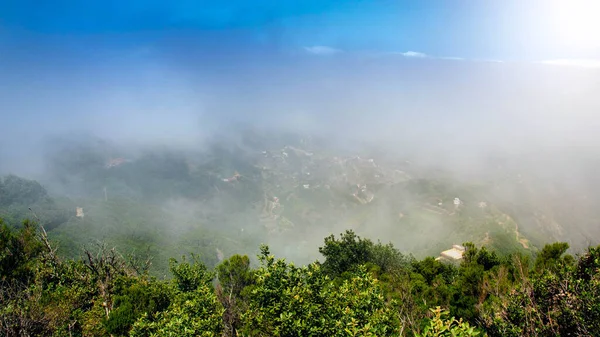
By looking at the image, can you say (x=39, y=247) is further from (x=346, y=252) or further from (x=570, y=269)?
(x=570, y=269)

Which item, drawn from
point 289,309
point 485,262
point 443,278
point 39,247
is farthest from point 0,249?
point 485,262

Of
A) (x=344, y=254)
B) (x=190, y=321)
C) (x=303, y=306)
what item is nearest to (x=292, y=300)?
(x=303, y=306)

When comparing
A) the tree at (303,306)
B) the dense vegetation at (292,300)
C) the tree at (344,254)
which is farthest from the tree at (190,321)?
the tree at (344,254)

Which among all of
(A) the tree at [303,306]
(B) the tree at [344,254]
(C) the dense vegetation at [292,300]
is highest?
(A) the tree at [303,306]

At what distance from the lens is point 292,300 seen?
50.1 feet

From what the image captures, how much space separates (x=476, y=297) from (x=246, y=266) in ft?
127

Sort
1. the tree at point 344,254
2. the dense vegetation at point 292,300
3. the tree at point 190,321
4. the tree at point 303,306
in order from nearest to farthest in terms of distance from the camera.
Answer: the tree at point 303,306 < the dense vegetation at point 292,300 < the tree at point 190,321 < the tree at point 344,254

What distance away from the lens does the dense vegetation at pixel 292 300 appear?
15.8 m

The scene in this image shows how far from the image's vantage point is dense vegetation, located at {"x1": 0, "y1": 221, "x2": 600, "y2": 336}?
1576 cm

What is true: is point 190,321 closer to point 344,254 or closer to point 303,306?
point 303,306

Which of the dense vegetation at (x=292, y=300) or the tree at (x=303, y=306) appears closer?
the tree at (x=303, y=306)

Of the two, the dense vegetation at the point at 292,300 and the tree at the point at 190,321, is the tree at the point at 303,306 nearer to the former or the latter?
the dense vegetation at the point at 292,300

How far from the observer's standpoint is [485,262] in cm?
5700

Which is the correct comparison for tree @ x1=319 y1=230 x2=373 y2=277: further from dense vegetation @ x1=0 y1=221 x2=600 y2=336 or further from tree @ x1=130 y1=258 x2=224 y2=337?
tree @ x1=130 y1=258 x2=224 y2=337
